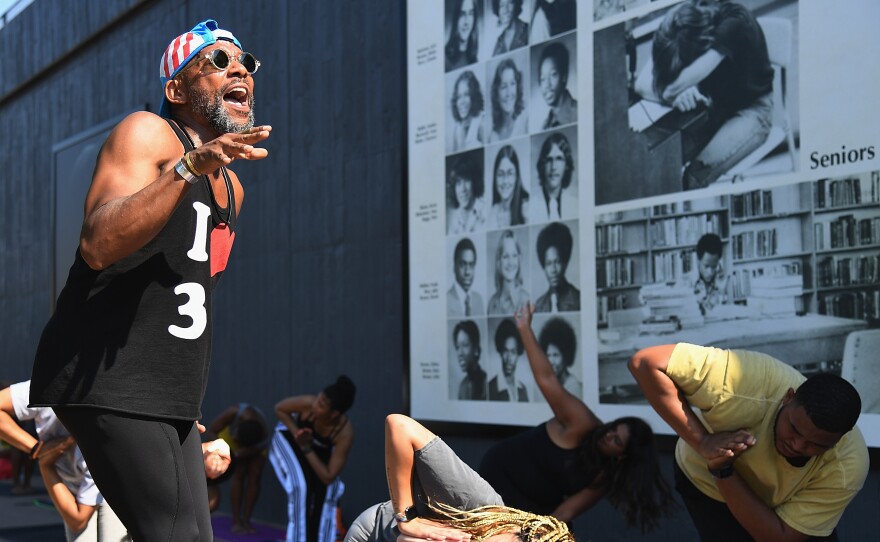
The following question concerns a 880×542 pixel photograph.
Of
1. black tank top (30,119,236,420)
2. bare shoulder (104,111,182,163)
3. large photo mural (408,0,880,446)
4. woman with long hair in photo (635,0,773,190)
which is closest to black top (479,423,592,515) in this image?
large photo mural (408,0,880,446)

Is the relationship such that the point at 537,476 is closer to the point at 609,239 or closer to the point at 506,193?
the point at 609,239

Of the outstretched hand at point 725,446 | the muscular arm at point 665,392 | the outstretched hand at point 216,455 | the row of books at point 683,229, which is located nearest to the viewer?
the outstretched hand at point 216,455

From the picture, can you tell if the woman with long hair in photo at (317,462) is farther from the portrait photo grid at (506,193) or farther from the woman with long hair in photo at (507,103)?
the woman with long hair in photo at (507,103)

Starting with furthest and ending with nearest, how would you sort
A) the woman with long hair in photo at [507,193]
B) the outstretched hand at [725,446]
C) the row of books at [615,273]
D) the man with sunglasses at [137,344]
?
the woman with long hair in photo at [507,193]
the row of books at [615,273]
the outstretched hand at [725,446]
the man with sunglasses at [137,344]

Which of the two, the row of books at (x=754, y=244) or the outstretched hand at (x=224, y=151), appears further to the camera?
the row of books at (x=754, y=244)

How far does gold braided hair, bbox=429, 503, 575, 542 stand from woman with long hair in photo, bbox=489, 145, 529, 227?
416 cm

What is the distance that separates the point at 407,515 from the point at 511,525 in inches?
29.2

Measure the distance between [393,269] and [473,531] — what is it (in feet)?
18.1

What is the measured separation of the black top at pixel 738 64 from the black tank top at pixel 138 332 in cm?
377

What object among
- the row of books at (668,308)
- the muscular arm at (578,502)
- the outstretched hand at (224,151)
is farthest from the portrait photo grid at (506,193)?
the outstretched hand at (224,151)

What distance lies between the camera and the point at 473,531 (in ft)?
9.50

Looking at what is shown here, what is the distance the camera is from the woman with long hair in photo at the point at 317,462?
24.7 feet

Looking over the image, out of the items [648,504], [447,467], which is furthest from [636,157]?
[447,467]

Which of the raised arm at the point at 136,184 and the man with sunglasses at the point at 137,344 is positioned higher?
the raised arm at the point at 136,184
